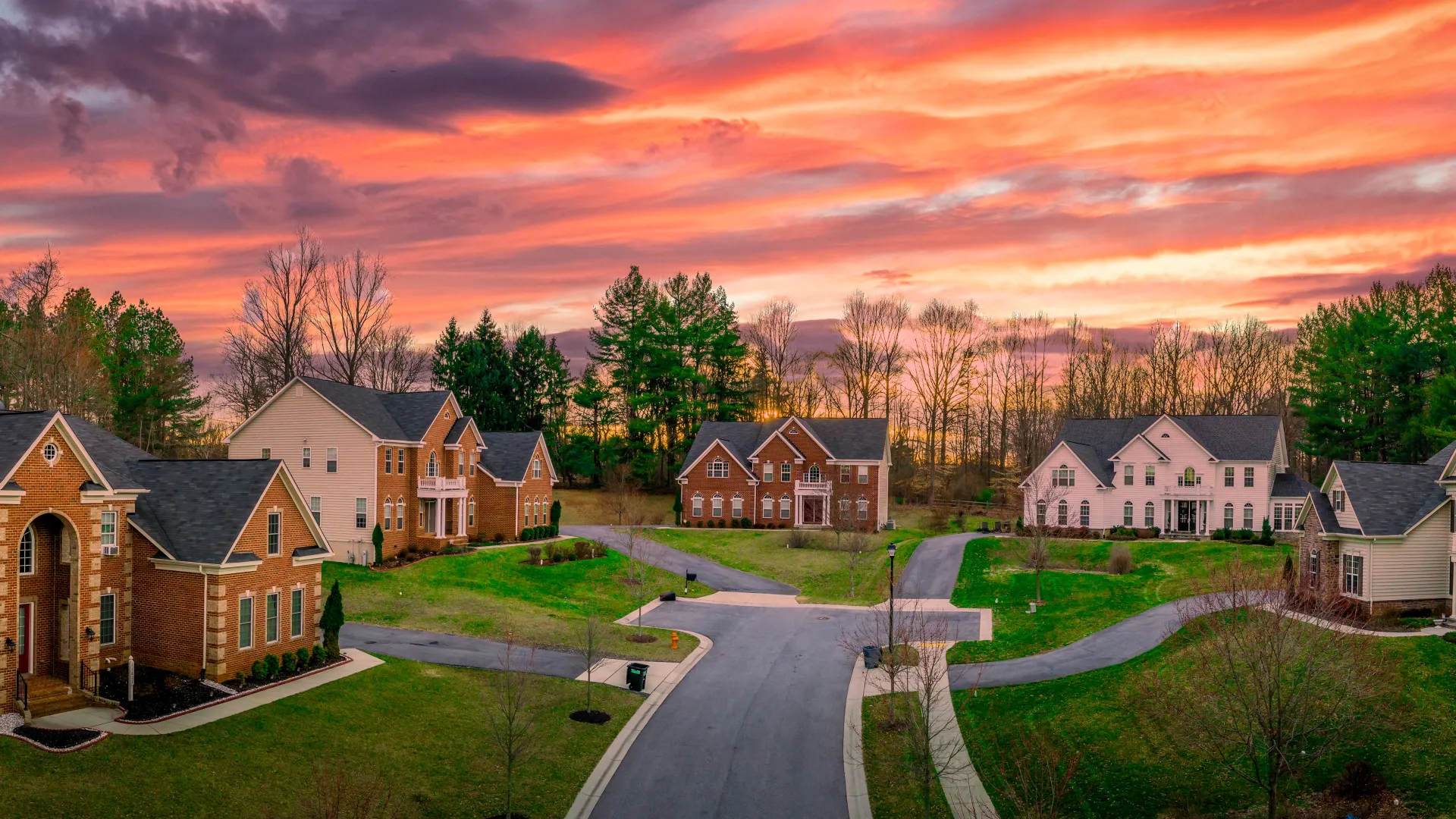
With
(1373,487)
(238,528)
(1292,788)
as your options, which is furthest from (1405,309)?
(238,528)

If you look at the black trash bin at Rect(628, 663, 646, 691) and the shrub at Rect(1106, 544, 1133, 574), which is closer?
the black trash bin at Rect(628, 663, 646, 691)

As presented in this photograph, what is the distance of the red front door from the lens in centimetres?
2317

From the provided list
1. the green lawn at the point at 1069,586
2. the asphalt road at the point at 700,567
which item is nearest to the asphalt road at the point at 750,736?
the green lawn at the point at 1069,586

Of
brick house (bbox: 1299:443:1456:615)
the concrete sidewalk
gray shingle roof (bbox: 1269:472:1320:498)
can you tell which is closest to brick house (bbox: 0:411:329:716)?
the concrete sidewalk

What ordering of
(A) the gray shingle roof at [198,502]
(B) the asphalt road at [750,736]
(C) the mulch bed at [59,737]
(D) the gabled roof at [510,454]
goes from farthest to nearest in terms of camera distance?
(D) the gabled roof at [510,454] < (A) the gray shingle roof at [198,502] < (B) the asphalt road at [750,736] < (C) the mulch bed at [59,737]

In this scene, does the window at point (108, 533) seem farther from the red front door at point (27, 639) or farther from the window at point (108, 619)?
the red front door at point (27, 639)

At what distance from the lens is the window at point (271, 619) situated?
27.8 m

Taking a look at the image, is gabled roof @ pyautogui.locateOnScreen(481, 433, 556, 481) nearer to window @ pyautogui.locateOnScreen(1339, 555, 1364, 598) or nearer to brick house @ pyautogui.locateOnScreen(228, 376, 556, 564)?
brick house @ pyautogui.locateOnScreen(228, 376, 556, 564)

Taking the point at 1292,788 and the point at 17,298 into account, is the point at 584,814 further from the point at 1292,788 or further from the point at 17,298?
the point at 17,298

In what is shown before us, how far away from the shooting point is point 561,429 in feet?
302

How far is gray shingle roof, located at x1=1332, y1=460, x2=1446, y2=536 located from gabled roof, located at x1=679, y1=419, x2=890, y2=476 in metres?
35.6

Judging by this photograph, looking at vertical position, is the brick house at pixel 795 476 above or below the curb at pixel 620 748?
above

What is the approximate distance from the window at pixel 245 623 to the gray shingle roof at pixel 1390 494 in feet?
123

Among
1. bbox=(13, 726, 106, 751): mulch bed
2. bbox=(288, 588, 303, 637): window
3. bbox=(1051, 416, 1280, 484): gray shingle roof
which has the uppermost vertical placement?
bbox=(1051, 416, 1280, 484): gray shingle roof
